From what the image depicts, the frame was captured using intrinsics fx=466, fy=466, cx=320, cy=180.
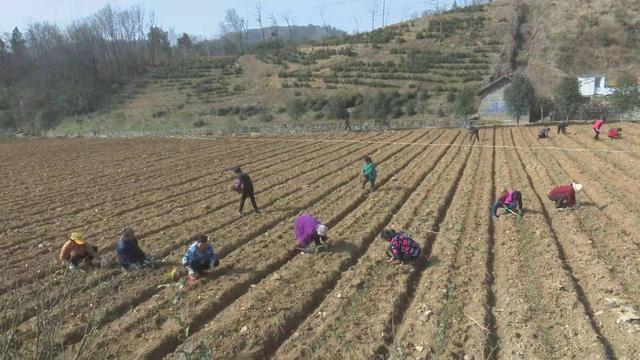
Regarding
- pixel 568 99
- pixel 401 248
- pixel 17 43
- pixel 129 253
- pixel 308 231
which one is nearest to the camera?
pixel 401 248

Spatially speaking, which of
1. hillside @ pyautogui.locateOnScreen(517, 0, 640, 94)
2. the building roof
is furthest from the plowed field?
hillside @ pyautogui.locateOnScreen(517, 0, 640, 94)

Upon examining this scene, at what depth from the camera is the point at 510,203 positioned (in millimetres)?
11172

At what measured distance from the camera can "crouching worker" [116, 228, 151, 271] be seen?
8516mm

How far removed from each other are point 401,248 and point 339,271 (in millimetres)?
1206

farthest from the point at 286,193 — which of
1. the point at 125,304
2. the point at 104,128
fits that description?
the point at 104,128

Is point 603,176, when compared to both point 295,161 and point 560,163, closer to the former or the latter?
point 560,163

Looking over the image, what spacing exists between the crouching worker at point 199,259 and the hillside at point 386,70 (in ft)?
128

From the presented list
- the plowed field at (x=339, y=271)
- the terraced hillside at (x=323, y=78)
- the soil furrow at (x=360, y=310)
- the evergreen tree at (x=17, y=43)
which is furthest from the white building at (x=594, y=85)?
the evergreen tree at (x=17, y=43)

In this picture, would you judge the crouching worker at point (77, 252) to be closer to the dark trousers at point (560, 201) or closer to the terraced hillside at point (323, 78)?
the dark trousers at point (560, 201)

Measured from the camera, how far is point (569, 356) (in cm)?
562

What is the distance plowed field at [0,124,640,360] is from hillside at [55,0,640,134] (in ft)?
107

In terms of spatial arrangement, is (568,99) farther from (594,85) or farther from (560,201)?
(560,201)

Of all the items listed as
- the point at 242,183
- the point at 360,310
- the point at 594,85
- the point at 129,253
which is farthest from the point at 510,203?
the point at 594,85

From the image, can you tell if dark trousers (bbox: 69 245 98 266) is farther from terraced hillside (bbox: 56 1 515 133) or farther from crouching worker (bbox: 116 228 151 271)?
terraced hillside (bbox: 56 1 515 133)
